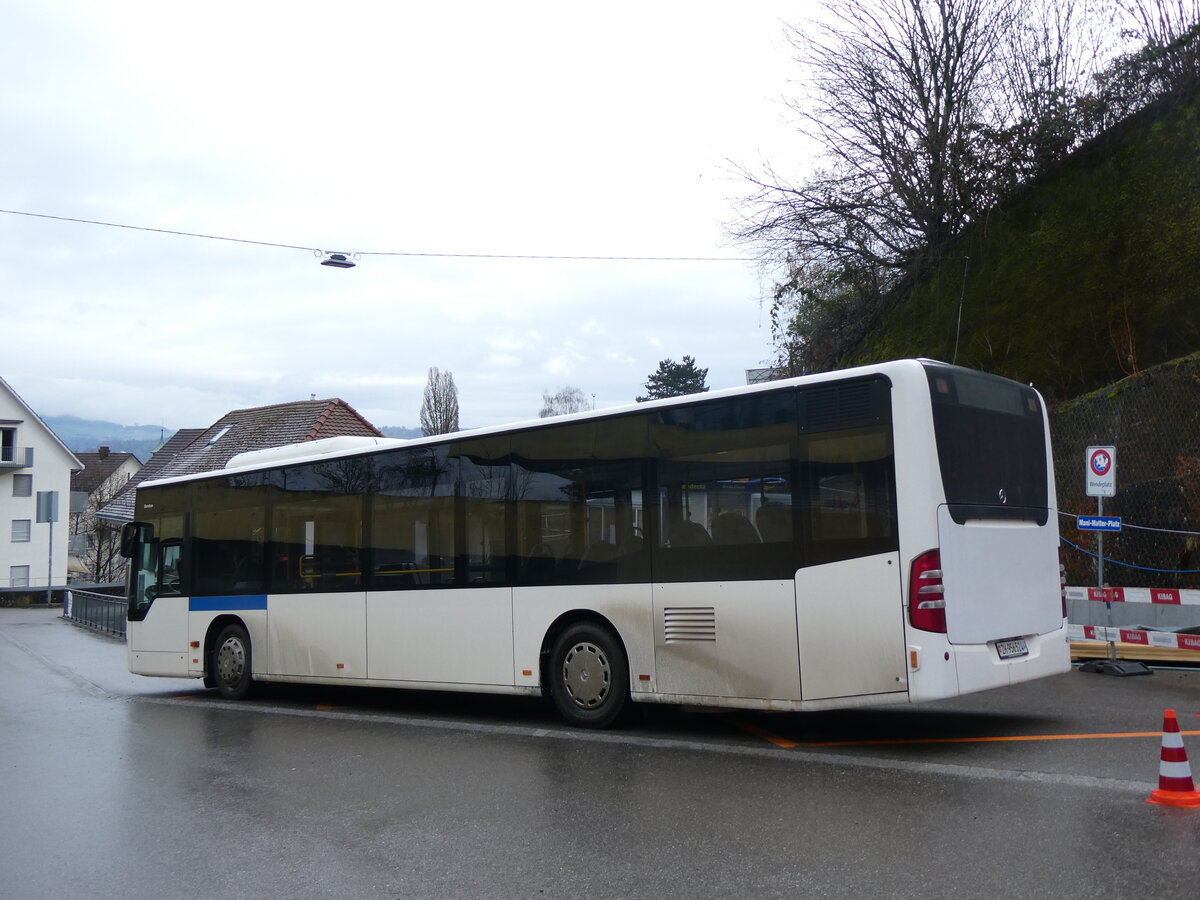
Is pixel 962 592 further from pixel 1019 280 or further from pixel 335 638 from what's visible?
pixel 1019 280

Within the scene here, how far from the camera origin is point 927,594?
784cm

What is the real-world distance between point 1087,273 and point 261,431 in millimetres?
34372

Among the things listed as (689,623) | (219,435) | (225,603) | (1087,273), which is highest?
(219,435)

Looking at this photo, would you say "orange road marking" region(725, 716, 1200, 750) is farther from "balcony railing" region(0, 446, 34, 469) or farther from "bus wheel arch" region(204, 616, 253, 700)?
"balcony railing" region(0, 446, 34, 469)

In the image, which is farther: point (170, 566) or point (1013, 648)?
point (170, 566)

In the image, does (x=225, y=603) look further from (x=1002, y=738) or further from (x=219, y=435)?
(x=219, y=435)

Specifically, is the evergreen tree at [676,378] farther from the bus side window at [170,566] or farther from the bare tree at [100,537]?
the bus side window at [170,566]

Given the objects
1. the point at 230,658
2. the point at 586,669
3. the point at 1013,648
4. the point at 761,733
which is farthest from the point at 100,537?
the point at 1013,648

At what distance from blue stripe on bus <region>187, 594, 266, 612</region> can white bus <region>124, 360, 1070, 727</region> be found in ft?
1.56

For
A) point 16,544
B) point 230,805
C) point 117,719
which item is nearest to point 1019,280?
point 117,719

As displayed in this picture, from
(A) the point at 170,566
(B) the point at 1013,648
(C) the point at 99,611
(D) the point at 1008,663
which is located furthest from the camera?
(C) the point at 99,611

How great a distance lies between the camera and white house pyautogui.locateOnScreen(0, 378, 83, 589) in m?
73.2

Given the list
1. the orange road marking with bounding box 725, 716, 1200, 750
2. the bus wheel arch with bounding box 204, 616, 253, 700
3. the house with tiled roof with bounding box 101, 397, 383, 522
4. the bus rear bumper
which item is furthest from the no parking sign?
the house with tiled roof with bounding box 101, 397, 383, 522

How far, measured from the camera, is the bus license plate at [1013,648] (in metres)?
8.42
